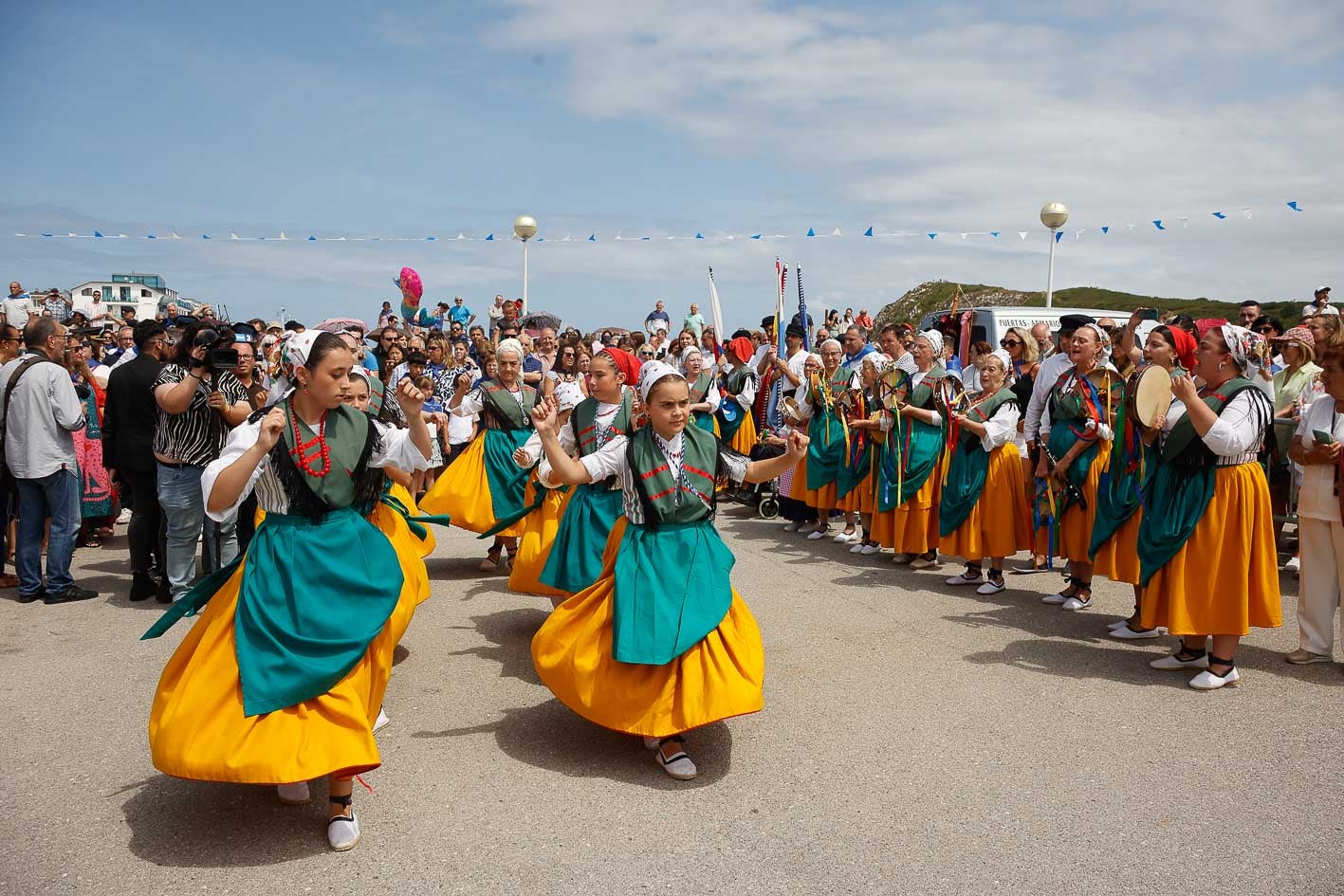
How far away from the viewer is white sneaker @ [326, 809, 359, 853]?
3512mm

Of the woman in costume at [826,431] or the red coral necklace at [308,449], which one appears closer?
the red coral necklace at [308,449]

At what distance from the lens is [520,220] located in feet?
52.4

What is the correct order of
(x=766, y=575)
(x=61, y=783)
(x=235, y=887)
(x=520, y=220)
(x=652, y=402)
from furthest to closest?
(x=520, y=220), (x=766, y=575), (x=652, y=402), (x=61, y=783), (x=235, y=887)

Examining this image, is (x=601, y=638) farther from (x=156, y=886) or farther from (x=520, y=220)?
(x=520, y=220)

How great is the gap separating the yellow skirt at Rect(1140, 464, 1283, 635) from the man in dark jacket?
703 centimetres

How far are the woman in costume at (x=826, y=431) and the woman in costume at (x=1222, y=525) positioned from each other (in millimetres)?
4517

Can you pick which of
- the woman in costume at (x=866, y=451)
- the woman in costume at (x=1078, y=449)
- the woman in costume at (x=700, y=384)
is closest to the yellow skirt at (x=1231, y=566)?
the woman in costume at (x=1078, y=449)

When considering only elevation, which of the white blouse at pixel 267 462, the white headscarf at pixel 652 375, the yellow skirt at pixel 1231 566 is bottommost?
the yellow skirt at pixel 1231 566

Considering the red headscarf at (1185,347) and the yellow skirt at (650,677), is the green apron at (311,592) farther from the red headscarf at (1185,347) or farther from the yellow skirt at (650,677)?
the red headscarf at (1185,347)

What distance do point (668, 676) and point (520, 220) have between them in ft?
42.8

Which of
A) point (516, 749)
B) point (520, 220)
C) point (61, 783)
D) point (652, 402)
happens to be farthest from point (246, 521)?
point (520, 220)

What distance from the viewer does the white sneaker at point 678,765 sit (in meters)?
4.09

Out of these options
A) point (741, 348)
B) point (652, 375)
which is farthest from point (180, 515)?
point (741, 348)

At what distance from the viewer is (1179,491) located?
5426mm
